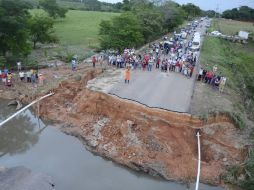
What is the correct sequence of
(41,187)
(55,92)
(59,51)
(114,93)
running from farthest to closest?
1. (59,51)
2. (55,92)
3. (114,93)
4. (41,187)

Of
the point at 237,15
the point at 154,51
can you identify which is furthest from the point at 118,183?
the point at 237,15

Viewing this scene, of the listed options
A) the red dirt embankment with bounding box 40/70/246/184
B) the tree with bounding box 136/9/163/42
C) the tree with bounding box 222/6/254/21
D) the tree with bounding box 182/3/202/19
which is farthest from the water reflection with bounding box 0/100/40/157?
the tree with bounding box 222/6/254/21

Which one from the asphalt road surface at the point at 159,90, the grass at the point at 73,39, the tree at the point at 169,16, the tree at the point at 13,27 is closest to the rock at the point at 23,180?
the asphalt road surface at the point at 159,90

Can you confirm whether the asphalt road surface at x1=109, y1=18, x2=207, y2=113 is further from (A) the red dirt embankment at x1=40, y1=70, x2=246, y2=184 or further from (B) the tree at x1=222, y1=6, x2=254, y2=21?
(B) the tree at x1=222, y1=6, x2=254, y2=21

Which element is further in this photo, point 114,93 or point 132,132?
point 114,93

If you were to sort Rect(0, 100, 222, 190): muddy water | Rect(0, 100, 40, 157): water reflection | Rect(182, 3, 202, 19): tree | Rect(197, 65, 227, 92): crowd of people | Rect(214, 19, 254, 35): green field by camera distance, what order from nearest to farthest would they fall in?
Rect(0, 100, 222, 190): muddy water
Rect(0, 100, 40, 157): water reflection
Rect(197, 65, 227, 92): crowd of people
Rect(214, 19, 254, 35): green field
Rect(182, 3, 202, 19): tree

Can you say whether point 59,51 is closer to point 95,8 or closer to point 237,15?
point 95,8
